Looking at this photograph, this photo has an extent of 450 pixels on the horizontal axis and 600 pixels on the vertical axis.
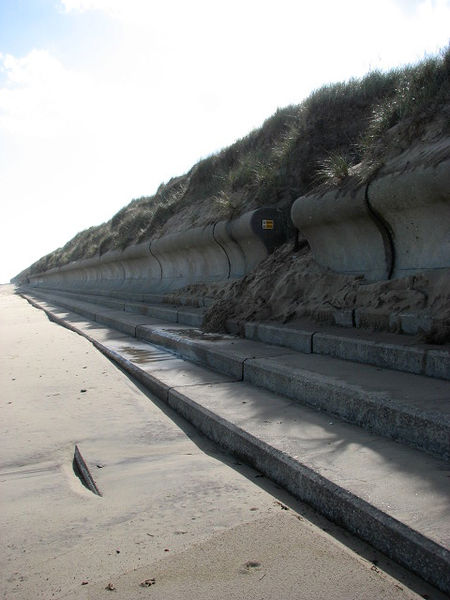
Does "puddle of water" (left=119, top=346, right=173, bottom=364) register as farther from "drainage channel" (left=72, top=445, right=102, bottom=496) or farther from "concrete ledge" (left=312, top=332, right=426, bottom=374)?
"drainage channel" (left=72, top=445, right=102, bottom=496)

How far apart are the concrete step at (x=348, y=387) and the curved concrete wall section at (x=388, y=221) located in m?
1.60

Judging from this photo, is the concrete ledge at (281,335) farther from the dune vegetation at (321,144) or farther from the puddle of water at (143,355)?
the dune vegetation at (321,144)

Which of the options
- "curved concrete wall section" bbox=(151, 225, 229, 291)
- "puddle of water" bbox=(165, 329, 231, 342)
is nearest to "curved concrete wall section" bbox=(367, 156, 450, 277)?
"puddle of water" bbox=(165, 329, 231, 342)

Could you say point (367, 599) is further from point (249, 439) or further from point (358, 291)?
point (358, 291)

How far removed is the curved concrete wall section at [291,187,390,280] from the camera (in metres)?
6.78

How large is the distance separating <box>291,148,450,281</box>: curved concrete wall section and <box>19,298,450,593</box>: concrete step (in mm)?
1687

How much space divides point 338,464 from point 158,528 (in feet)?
3.59

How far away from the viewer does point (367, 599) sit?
84.9 inches

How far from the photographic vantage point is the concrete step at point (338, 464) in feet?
7.89

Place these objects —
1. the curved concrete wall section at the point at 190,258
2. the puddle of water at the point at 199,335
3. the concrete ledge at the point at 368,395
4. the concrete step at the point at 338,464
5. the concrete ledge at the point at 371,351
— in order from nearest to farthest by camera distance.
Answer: the concrete step at the point at 338,464, the concrete ledge at the point at 368,395, the concrete ledge at the point at 371,351, the puddle of water at the point at 199,335, the curved concrete wall section at the point at 190,258

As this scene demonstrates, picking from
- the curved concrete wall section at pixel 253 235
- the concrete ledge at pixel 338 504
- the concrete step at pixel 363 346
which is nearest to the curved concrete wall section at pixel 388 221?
the concrete step at pixel 363 346

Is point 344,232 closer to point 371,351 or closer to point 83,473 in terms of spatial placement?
point 371,351

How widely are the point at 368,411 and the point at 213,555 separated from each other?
68.6 inches

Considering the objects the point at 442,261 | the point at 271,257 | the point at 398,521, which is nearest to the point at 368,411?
the point at 398,521
